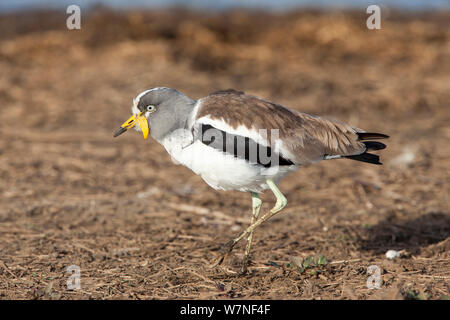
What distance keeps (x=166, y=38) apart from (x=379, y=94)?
17.9 feet

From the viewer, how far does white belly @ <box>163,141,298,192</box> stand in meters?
4.32

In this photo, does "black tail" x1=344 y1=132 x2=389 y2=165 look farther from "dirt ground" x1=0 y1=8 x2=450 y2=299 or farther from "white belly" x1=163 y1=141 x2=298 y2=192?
"dirt ground" x1=0 y1=8 x2=450 y2=299

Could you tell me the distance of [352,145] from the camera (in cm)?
481

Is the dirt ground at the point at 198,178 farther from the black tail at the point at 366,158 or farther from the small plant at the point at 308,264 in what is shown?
the black tail at the point at 366,158

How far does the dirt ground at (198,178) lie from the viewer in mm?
4641

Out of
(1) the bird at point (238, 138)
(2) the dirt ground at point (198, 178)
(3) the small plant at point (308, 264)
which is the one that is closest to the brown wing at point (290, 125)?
(1) the bird at point (238, 138)

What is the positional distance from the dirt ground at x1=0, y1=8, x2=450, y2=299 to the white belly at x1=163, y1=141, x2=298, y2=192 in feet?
2.62

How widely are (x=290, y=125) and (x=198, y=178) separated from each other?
3.32 meters

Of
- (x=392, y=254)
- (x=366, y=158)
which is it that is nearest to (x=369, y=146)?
(x=366, y=158)

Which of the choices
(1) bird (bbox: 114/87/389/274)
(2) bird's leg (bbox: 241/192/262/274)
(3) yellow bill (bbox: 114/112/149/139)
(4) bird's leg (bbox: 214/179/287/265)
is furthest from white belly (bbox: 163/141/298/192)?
(2) bird's leg (bbox: 241/192/262/274)

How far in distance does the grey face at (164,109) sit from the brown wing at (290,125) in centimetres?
15

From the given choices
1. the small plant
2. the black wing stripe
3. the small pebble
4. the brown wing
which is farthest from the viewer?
the small pebble

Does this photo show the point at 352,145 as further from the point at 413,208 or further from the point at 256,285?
the point at 413,208
